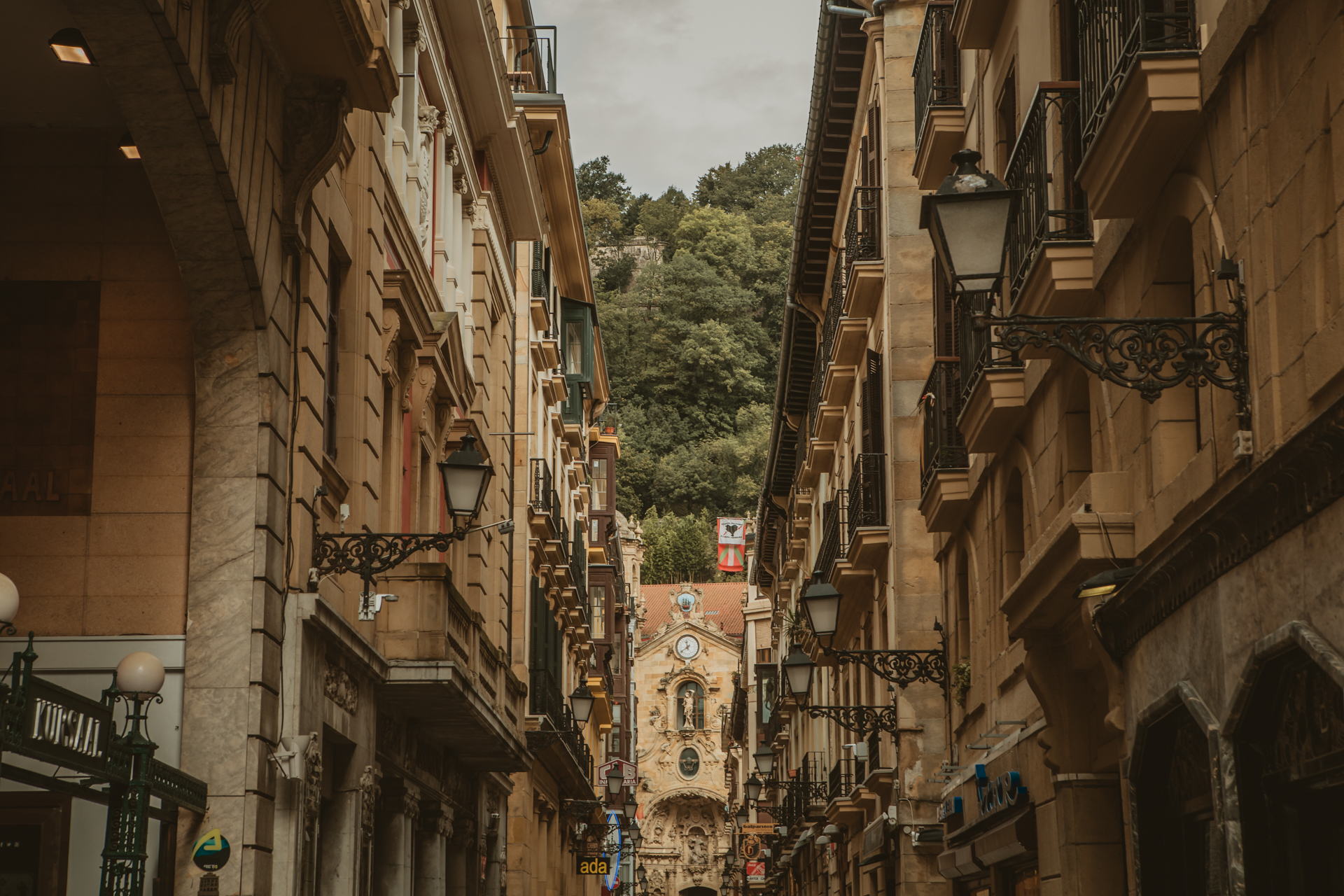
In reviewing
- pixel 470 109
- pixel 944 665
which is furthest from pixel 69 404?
pixel 470 109

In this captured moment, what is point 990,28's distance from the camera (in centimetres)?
1418

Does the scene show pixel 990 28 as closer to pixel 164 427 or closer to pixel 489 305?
pixel 164 427

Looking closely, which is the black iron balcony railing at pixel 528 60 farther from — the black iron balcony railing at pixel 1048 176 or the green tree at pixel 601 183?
the green tree at pixel 601 183

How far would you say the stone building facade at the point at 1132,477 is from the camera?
673cm

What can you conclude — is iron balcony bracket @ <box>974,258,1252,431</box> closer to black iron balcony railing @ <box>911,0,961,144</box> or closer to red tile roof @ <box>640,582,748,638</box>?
black iron balcony railing @ <box>911,0,961,144</box>

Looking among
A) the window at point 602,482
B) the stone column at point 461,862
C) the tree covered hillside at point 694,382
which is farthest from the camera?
the tree covered hillside at point 694,382

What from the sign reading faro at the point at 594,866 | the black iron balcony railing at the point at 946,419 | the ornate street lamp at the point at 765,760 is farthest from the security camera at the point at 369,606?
the sign reading faro at the point at 594,866

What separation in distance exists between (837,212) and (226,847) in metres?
19.3

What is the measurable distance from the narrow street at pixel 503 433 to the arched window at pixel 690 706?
79107 mm

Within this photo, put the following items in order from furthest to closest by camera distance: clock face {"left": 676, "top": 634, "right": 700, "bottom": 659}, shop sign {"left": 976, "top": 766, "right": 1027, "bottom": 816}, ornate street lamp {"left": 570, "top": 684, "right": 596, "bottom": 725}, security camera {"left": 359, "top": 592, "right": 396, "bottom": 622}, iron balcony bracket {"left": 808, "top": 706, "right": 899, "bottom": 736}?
clock face {"left": 676, "top": 634, "right": 700, "bottom": 659} < ornate street lamp {"left": 570, "top": 684, "right": 596, "bottom": 725} < iron balcony bracket {"left": 808, "top": 706, "right": 899, "bottom": 736} < security camera {"left": 359, "top": 592, "right": 396, "bottom": 622} < shop sign {"left": 976, "top": 766, "right": 1027, "bottom": 816}

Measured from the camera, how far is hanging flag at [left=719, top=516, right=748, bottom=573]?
4301 inches

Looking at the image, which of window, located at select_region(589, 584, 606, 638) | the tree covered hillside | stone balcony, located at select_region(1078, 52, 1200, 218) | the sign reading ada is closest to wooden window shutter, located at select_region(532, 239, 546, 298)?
the sign reading ada

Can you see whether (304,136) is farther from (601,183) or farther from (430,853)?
(601,183)

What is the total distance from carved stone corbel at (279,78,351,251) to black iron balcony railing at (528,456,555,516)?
18453 mm
